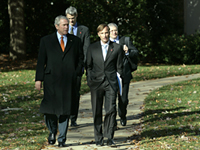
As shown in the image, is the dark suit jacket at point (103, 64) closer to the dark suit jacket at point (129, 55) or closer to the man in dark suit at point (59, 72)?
the man in dark suit at point (59, 72)

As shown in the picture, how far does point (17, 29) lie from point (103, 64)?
51.8 feet

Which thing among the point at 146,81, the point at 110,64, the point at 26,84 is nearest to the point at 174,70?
the point at 146,81

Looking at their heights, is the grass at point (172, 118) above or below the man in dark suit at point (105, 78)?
below

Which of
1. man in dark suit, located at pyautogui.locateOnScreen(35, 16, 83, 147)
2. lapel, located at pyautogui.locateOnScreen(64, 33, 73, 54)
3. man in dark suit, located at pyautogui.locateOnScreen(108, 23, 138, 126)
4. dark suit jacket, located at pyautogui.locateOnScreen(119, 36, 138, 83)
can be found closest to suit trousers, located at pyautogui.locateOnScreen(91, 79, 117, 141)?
man in dark suit, located at pyautogui.locateOnScreen(35, 16, 83, 147)

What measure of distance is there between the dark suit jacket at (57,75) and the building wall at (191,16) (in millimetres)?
18783

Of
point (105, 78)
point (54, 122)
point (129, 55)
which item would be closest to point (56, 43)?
point (105, 78)

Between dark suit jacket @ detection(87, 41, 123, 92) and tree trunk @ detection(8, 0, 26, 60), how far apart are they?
15.5 m

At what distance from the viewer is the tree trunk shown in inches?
822

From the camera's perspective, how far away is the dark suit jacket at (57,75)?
19.6ft

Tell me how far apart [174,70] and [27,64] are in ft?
25.8

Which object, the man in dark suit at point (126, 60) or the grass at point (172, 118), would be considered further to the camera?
the man in dark suit at point (126, 60)

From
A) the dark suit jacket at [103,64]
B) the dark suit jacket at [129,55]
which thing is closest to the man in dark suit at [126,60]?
the dark suit jacket at [129,55]

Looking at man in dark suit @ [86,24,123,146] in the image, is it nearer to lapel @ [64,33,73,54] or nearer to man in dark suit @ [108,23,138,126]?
lapel @ [64,33,73,54]

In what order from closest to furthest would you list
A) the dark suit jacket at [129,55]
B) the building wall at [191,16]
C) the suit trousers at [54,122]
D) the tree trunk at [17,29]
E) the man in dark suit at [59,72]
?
the man in dark suit at [59,72] < the suit trousers at [54,122] < the dark suit jacket at [129,55] < the tree trunk at [17,29] < the building wall at [191,16]
